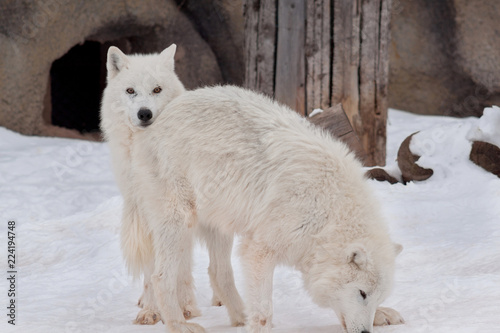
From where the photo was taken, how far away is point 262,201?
11.8 feet

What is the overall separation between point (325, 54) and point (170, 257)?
3288mm

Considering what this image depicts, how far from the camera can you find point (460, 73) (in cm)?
1045

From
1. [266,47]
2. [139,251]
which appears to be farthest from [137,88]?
[266,47]

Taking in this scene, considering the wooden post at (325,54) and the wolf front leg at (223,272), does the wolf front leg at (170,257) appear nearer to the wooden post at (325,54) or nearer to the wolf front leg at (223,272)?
the wolf front leg at (223,272)

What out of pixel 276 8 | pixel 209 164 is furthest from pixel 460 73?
pixel 209 164

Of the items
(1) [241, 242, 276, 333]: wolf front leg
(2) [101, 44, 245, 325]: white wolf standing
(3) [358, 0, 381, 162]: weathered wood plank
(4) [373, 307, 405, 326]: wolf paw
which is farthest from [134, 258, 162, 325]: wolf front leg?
(3) [358, 0, 381, 162]: weathered wood plank

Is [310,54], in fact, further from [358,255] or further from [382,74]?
[358,255]

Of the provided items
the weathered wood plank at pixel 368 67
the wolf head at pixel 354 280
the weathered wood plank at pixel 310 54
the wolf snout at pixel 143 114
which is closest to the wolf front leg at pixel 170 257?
the wolf snout at pixel 143 114

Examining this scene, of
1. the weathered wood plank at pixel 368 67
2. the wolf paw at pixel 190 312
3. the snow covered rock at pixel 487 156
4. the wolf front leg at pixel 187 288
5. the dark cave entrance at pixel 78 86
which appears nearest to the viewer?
the wolf front leg at pixel 187 288

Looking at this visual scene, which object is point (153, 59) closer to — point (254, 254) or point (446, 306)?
point (254, 254)

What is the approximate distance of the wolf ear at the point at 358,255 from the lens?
10.8 ft

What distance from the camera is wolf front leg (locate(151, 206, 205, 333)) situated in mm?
3872

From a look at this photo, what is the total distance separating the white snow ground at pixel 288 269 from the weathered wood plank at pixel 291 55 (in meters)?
1.29

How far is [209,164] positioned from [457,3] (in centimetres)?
790
